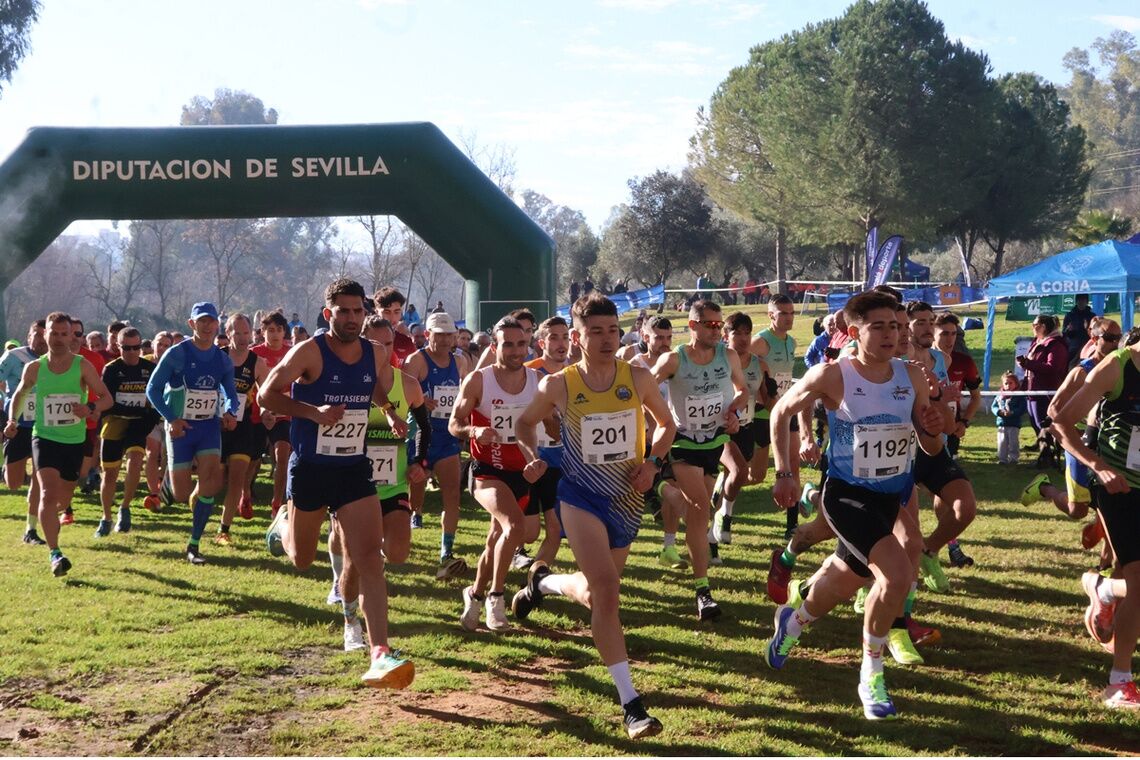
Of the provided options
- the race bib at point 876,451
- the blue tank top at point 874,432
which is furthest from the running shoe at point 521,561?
the race bib at point 876,451

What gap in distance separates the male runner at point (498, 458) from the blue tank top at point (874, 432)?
2.17m

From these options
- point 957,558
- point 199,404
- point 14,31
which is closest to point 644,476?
point 957,558

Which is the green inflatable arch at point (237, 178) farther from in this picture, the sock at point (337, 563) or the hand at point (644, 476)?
the hand at point (644, 476)

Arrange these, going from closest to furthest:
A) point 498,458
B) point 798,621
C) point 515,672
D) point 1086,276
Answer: point 798,621 → point 515,672 → point 498,458 → point 1086,276

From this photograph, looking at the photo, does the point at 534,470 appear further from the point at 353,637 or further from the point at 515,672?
the point at 353,637

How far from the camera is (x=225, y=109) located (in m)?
110

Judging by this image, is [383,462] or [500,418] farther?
[500,418]

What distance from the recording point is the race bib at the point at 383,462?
→ 24.9 feet

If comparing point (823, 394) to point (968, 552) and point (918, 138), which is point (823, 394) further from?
point (918, 138)

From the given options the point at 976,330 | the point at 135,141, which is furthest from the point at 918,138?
the point at 135,141

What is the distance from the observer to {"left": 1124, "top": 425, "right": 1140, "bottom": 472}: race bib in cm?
595

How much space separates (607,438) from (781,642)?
1533mm

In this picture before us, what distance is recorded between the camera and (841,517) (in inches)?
232

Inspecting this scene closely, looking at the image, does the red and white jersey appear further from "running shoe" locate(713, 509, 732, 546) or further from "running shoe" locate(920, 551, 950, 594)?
"running shoe" locate(920, 551, 950, 594)
